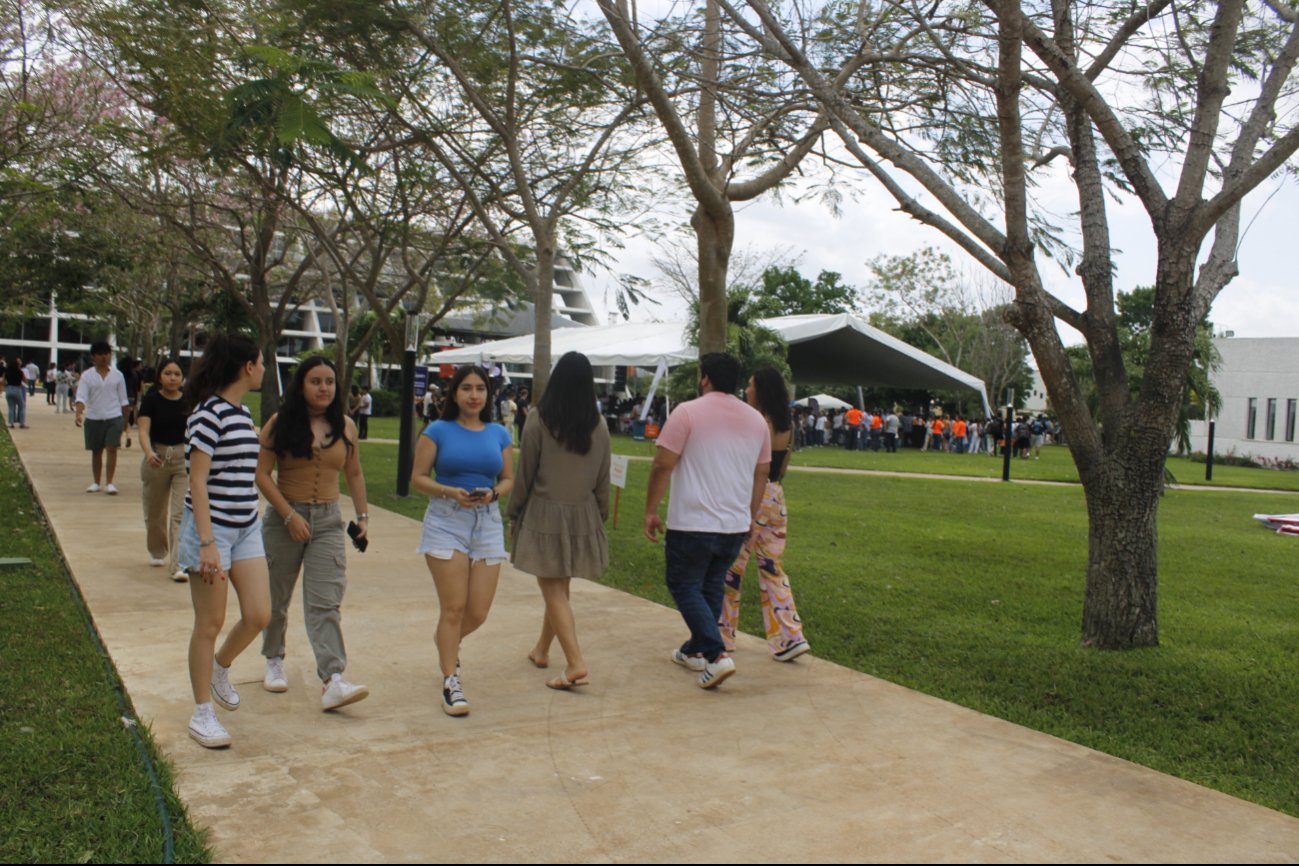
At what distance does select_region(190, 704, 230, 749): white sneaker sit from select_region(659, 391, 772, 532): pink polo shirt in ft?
7.44

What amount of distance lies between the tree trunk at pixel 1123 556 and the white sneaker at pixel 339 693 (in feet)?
13.3

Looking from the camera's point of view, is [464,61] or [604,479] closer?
[604,479]

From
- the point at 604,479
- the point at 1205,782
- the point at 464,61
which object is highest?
the point at 464,61

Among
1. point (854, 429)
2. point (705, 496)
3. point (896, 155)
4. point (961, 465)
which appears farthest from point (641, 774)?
point (854, 429)

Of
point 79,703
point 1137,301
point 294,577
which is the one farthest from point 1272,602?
point 1137,301

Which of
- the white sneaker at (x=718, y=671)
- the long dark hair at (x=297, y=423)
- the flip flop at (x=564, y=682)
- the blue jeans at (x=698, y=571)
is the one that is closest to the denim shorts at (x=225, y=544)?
the long dark hair at (x=297, y=423)

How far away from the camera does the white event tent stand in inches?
1226

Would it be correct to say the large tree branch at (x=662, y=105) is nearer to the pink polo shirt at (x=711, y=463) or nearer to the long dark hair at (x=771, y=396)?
the long dark hair at (x=771, y=396)

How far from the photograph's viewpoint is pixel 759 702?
556cm

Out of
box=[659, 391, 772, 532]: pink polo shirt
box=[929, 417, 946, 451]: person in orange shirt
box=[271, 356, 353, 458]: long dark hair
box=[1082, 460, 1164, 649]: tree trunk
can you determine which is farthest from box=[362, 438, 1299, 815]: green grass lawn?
box=[929, 417, 946, 451]: person in orange shirt

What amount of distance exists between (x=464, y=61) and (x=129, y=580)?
6.30 meters

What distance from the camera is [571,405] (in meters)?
5.44

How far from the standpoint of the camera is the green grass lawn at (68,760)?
11.9 feet

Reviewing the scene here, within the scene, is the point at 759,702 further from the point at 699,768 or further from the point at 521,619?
the point at 521,619
